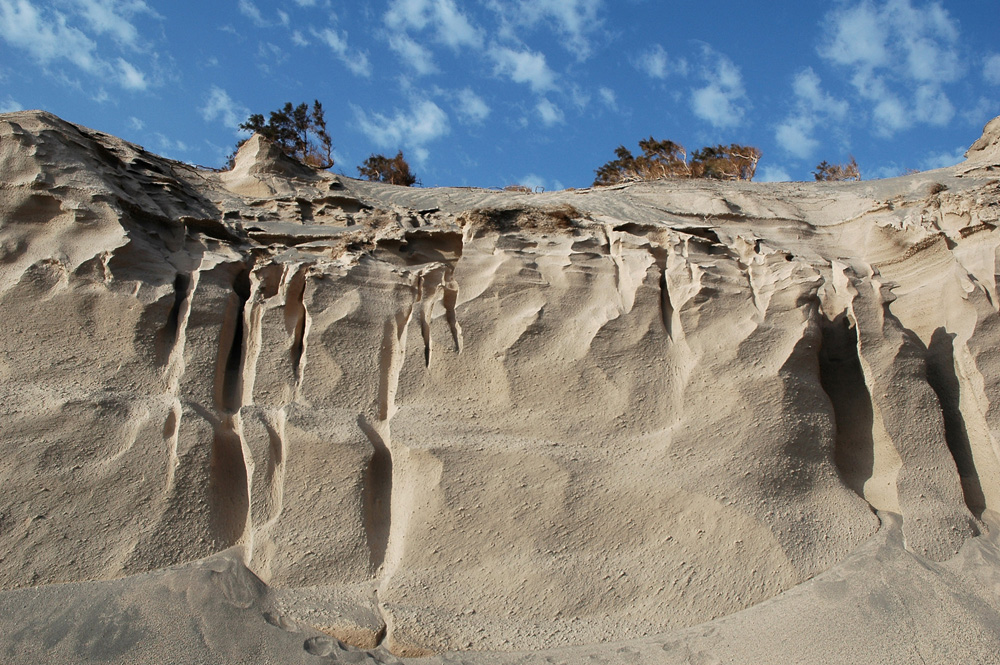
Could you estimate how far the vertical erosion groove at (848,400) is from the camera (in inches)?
169

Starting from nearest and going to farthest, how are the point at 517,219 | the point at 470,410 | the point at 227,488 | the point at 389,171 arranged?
the point at 227,488
the point at 470,410
the point at 517,219
the point at 389,171

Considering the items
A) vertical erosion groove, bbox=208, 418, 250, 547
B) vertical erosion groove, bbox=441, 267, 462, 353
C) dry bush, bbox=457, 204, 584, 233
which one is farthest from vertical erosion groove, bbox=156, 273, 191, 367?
dry bush, bbox=457, 204, 584, 233

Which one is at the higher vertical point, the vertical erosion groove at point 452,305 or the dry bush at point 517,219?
the dry bush at point 517,219

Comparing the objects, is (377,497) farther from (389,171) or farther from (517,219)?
(389,171)

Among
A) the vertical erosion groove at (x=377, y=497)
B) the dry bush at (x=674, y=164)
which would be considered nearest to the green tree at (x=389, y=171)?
the dry bush at (x=674, y=164)

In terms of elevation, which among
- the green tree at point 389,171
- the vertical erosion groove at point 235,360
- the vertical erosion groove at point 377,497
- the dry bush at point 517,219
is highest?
the green tree at point 389,171

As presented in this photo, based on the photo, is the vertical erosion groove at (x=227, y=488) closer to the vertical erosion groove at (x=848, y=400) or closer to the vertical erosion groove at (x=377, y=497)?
the vertical erosion groove at (x=377, y=497)

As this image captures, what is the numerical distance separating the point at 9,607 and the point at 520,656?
2311mm

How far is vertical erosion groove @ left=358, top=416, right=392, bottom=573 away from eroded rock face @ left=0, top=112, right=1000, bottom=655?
2cm

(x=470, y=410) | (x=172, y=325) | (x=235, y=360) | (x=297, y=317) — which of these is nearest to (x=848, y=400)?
(x=470, y=410)

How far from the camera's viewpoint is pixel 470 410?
414 cm

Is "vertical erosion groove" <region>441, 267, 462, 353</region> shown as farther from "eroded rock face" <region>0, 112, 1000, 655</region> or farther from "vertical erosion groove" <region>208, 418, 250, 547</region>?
"vertical erosion groove" <region>208, 418, 250, 547</region>

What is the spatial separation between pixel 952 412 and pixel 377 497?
367 centimetres

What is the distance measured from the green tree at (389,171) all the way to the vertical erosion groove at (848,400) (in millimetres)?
6638
